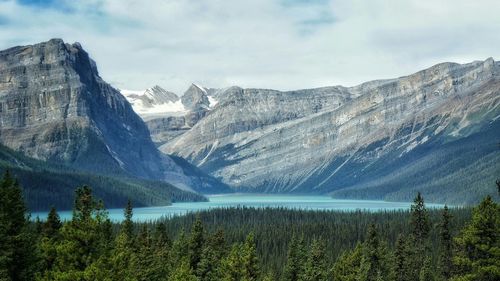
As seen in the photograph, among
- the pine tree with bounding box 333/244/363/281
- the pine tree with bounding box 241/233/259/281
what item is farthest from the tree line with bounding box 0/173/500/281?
the pine tree with bounding box 241/233/259/281

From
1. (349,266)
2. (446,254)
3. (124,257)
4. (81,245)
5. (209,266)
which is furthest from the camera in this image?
(446,254)

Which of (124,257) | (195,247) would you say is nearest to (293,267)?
(195,247)

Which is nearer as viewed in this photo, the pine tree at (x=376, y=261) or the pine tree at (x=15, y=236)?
the pine tree at (x=15, y=236)

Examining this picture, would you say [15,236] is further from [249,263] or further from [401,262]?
[401,262]

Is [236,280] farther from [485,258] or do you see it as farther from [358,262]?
[485,258]

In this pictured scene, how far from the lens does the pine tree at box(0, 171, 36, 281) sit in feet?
147

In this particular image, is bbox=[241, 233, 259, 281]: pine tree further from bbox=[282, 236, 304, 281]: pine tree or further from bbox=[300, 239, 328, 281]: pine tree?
bbox=[282, 236, 304, 281]: pine tree

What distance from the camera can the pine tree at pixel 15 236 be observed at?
147 feet

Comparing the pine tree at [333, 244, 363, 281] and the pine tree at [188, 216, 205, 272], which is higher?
the pine tree at [188, 216, 205, 272]

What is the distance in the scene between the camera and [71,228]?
4159 centimetres

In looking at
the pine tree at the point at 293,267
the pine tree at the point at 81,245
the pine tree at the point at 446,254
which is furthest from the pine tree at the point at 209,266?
the pine tree at the point at 81,245

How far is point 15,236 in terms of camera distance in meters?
44.9

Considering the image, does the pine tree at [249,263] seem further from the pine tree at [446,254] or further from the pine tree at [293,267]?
the pine tree at [446,254]

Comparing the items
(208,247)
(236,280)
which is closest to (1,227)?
(236,280)
